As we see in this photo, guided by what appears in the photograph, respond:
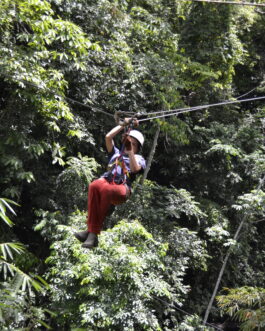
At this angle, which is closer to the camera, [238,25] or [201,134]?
[201,134]

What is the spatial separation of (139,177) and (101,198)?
323cm

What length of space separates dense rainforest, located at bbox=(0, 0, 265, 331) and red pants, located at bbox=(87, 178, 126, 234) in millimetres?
490

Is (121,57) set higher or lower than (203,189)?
higher

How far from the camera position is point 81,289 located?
4.02 metres

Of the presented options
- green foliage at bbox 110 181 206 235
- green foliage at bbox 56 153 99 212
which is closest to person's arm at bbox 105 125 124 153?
green foliage at bbox 56 153 99 212

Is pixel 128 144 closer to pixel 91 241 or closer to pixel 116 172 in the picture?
pixel 116 172

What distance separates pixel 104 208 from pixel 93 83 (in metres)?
3.30

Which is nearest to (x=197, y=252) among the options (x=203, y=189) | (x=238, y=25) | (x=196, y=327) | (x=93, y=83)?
(x=196, y=327)

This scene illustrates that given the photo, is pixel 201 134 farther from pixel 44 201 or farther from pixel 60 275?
pixel 60 275

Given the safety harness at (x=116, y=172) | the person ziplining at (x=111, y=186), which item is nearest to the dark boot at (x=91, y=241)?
the person ziplining at (x=111, y=186)

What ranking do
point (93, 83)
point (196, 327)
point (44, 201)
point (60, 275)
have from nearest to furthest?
point (60, 275), point (196, 327), point (44, 201), point (93, 83)

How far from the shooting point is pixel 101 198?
2678 mm

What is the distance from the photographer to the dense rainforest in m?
4.11

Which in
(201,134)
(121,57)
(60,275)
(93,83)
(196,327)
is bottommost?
(196,327)
